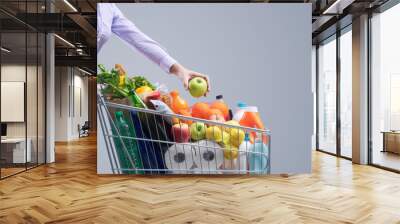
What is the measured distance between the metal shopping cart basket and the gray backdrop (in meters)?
0.34

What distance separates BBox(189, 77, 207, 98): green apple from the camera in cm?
597

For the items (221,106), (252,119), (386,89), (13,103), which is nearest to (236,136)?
(252,119)

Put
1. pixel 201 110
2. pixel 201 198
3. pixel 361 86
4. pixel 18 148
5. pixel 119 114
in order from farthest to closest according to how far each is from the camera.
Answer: pixel 361 86, pixel 18 148, pixel 201 110, pixel 119 114, pixel 201 198

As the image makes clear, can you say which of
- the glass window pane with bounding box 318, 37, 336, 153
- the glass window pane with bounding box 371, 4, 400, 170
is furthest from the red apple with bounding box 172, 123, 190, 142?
the glass window pane with bounding box 318, 37, 336, 153

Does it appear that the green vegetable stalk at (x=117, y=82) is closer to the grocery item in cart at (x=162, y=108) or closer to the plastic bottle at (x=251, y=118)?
the grocery item in cart at (x=162, y=108)

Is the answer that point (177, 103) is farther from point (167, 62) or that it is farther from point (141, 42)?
point (141, 42)

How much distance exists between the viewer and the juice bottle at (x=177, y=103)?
5.83m

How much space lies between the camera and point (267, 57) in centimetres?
602

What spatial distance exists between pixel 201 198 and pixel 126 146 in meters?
1.65

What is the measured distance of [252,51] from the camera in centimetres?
603

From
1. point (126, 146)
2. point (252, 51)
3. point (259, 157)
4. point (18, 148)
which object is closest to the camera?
point (126, 146)

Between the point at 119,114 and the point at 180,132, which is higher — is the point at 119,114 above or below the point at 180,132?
above

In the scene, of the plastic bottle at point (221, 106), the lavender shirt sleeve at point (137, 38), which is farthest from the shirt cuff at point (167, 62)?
the plastic bottle at point (221, 106)

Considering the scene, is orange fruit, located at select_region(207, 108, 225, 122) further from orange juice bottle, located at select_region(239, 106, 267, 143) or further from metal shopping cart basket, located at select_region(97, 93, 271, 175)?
orange juice bottle, located at select_region(239, 106, 267, 143)
